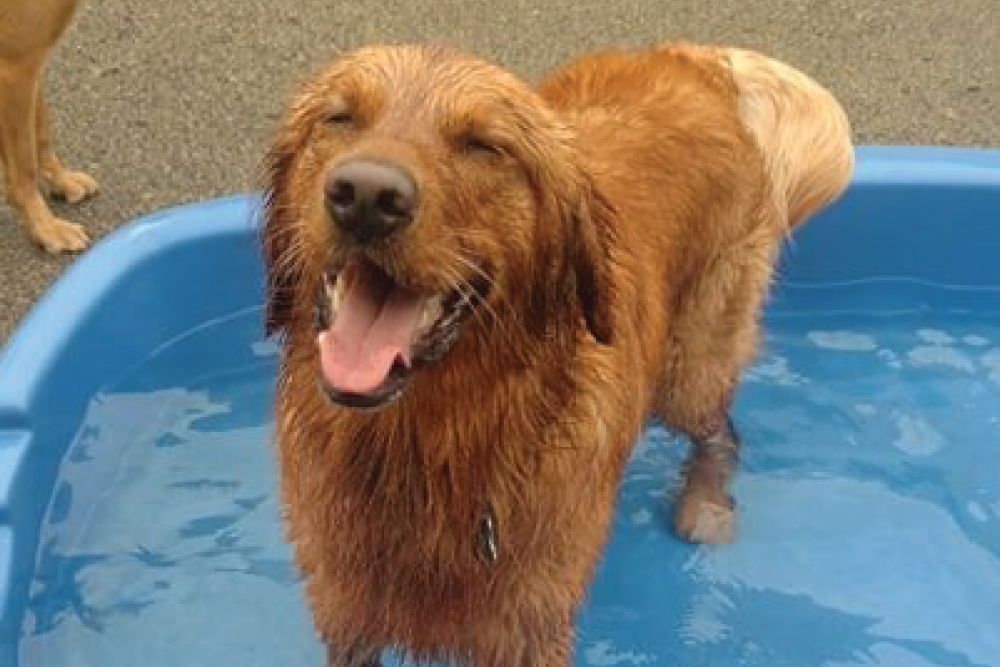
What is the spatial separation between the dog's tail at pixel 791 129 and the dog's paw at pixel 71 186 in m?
2.43

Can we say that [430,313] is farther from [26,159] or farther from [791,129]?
[26,159]

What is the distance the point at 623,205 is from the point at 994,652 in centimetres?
168

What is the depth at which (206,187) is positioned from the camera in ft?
17.2

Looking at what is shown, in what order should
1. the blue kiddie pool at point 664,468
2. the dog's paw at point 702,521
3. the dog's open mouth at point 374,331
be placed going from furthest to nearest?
the dog's paw at point 702,521 → the blue kiddie pool at point 664,468 → the dog's open mouth at point 374,331

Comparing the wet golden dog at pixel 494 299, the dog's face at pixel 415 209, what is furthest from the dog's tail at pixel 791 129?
the dog's face at pixel 415 209

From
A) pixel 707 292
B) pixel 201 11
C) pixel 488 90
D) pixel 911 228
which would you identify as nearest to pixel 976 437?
pixel 911 228

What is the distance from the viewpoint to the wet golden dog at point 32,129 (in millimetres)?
4500

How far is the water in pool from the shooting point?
12.6 feet

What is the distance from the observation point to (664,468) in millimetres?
4371

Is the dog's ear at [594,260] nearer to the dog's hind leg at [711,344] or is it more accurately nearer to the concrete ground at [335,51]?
the dog's hind leg at [711,344]

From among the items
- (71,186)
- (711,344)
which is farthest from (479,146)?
(71,186)

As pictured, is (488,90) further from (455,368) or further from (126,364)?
(126,364)

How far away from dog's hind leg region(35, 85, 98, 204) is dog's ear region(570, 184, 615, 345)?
2918mm

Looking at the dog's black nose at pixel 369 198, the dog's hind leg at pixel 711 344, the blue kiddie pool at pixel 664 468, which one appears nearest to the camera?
the dog's black nose at pixel 369 198
